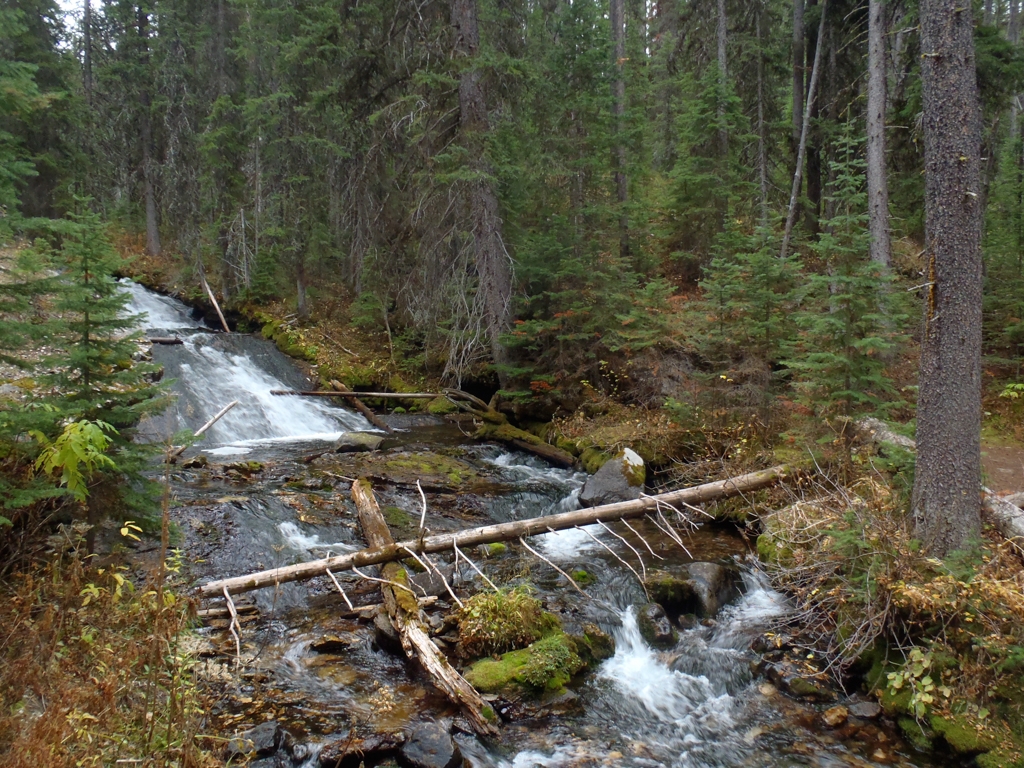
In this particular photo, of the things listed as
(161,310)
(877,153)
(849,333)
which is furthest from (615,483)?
(161,310)

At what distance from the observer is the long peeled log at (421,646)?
5.49 meters

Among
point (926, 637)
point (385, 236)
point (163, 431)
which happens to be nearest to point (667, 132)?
point (385, 236)

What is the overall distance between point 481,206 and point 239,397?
24.7 feet

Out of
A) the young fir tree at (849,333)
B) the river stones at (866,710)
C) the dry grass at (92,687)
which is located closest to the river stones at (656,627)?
the river stones at (866,710)

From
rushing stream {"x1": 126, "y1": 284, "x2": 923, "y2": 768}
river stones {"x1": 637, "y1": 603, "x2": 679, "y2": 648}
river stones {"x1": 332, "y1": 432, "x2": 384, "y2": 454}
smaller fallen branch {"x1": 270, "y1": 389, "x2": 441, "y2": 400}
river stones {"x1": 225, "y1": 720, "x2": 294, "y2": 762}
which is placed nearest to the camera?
river stones {"x1": 225, "y1": 720, "x2": 294, "y2": 762}

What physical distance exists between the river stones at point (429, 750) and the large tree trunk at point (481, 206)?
405 inches

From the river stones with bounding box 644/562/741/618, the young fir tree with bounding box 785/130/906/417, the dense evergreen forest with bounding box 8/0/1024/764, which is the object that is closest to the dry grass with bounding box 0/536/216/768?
the dense evergreen forest with bounding box 8/0/1024/764

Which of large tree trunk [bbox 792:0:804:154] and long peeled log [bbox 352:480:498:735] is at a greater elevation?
large tree trunk [bbox 792:0:804:154]

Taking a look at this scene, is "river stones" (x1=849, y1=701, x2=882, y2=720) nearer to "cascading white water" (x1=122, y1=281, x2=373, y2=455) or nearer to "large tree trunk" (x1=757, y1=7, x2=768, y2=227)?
"cascading white water" (x1=122, y1=281, x2=373, y2=455)

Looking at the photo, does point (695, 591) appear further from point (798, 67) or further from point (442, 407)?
point (798, 67)

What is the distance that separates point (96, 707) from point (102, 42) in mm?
33007

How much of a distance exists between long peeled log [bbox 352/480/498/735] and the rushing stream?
0.18 metres

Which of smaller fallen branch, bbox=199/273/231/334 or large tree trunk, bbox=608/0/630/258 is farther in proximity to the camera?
smaller fallen branch, bbox=199/273/231/334

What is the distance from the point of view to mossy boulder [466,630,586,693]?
5.96 m
